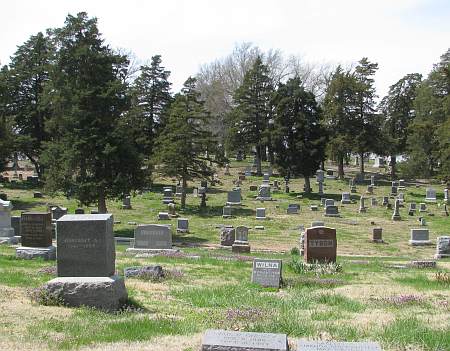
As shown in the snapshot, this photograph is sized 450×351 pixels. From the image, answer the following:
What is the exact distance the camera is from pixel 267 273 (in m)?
13.1

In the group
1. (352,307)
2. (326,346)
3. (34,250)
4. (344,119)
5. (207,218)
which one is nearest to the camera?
(326,346)

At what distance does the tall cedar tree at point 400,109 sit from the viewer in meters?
69.0

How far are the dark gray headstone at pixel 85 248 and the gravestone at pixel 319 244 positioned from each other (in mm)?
8032

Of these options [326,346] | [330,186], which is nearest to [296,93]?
[330,186]

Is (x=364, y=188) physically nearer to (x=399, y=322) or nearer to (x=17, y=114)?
(x=17, y=114)

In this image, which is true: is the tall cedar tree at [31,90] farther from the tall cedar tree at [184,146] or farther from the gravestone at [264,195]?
the gravestone at [264,195]

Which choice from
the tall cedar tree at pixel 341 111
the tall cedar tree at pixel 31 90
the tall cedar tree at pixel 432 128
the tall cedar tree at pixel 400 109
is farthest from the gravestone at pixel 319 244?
the tall cedar tree at pixel 400 109

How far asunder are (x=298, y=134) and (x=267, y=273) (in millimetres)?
38644

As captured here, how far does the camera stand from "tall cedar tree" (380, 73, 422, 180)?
69.0 meters

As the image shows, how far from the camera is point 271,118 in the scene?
62562 mm

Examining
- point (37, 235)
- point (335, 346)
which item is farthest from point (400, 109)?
point (335, 346)

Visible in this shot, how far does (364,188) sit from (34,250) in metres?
42.0

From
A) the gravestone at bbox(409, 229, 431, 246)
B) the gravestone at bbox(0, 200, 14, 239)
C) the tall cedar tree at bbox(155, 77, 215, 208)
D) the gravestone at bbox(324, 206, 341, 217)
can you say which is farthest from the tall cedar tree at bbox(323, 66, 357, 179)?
the gravestone at bbox(0, 200, 14, 239)

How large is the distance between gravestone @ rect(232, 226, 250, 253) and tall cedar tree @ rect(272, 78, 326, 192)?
83.4 feet
